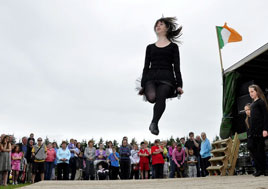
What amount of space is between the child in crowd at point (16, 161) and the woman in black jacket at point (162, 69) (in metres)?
7.51

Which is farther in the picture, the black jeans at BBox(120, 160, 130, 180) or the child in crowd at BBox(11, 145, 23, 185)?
the black jeans at BBox(120, 160, 130, 180)

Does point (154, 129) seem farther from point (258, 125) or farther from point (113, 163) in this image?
point (113, 163)

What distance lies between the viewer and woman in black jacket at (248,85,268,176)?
17.8ft

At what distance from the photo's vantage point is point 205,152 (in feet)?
33.0

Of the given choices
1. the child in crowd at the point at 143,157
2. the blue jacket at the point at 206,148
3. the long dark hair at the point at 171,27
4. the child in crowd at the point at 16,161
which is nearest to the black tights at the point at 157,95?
the long dark hair at the point at 171,27

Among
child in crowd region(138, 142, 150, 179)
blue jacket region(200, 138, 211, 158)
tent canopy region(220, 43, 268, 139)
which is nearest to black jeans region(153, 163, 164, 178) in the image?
child in crowd region(138, 142, 150, 179)

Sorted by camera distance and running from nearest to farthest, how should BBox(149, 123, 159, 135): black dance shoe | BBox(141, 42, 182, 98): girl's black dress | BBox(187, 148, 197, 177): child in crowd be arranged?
BBox(149, 123, 159, 135): black dance shoe → BBox(141, 42, 182, 98): girl's black dress → BBox(187, 148, 197, 177): child in crowd

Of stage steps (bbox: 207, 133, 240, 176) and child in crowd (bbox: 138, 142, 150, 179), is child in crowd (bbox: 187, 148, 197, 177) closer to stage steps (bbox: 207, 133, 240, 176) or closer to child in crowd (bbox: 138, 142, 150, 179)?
child in crowd (bbox: 138, 142, 150, 179)

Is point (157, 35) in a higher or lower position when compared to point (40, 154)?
higher

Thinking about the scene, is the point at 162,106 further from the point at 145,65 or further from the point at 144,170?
the point at 144,170

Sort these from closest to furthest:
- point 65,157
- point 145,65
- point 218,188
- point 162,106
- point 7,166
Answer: point 218,188 → point 162,106 → point 145,65 → point 7,166 → point 65,157

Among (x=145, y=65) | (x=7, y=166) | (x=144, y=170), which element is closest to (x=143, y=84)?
(x=145, y=65)

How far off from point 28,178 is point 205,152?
6.51m

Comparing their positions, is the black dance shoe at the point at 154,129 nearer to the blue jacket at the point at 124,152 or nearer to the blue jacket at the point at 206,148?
the blue jacket at the point at 206,148
